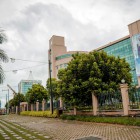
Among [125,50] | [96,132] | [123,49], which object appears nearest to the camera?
[96,132]

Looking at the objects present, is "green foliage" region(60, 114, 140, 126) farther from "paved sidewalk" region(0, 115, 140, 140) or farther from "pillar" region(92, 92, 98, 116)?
"pillar" region(92, 92, 98, 116)

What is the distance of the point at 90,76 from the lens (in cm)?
1502

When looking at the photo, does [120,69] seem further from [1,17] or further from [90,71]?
[1,17]

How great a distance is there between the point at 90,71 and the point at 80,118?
13.6 ft

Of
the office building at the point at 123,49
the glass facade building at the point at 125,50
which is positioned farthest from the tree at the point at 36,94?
the glass facade building at the point at 125,50

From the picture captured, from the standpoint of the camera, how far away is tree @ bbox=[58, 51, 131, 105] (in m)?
14.8

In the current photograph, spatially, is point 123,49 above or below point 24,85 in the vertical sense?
above

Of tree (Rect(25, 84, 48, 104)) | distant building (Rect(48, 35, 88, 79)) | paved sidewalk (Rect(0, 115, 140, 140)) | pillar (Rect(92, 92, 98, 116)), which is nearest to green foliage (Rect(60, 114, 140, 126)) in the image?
paved sidewalk (Rect(0, 115, 140, 140))

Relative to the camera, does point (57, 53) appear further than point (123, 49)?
Yes

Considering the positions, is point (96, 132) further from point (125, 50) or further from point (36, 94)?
point (125, 50)

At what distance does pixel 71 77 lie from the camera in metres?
16.1

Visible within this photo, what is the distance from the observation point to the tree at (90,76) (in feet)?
48.6

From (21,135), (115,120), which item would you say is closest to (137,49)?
(115,120)

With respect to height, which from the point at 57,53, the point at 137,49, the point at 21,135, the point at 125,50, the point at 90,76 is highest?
the point at 57,53
